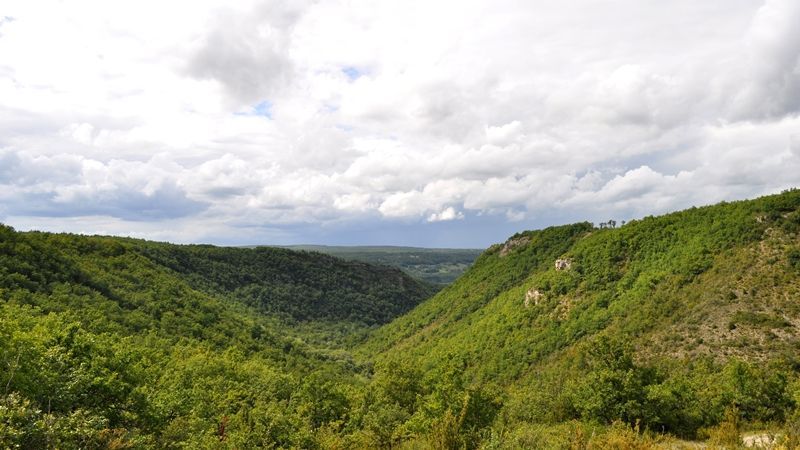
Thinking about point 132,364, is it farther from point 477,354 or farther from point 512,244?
point 512,244

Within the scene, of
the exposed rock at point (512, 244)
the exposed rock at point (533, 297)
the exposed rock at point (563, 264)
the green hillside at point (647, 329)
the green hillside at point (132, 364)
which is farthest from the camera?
the exposed rock at point (512, 244)

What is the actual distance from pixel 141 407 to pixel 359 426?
20.4 m

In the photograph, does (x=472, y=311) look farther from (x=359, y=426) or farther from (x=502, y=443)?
(x=502, y=443)

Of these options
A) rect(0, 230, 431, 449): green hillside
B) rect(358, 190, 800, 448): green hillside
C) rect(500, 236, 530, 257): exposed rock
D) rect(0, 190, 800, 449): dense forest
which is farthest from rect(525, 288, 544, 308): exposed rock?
rect(500, 236, 530, 257): exposed rock

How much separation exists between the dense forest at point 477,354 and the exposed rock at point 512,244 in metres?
1.22

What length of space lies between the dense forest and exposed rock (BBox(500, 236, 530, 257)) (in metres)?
1.22

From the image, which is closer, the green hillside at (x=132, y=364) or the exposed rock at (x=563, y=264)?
the green hillside at (x=132, y=364)

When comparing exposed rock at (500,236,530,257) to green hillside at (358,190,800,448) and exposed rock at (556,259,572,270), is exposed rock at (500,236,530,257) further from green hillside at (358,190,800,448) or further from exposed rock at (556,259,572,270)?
exposed rock at (556,259,572,270)

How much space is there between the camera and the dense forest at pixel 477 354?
906 inches

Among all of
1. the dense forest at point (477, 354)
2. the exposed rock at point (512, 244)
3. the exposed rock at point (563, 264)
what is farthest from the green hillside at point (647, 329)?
the exposed rock at point (512, 244)

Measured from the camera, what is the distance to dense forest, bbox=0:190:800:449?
75.5 ft

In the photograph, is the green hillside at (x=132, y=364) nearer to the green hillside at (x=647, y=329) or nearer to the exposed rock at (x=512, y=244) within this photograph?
the green hillside at (x=647, y=329)

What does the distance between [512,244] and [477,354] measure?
223 feet

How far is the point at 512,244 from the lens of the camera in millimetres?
161000
